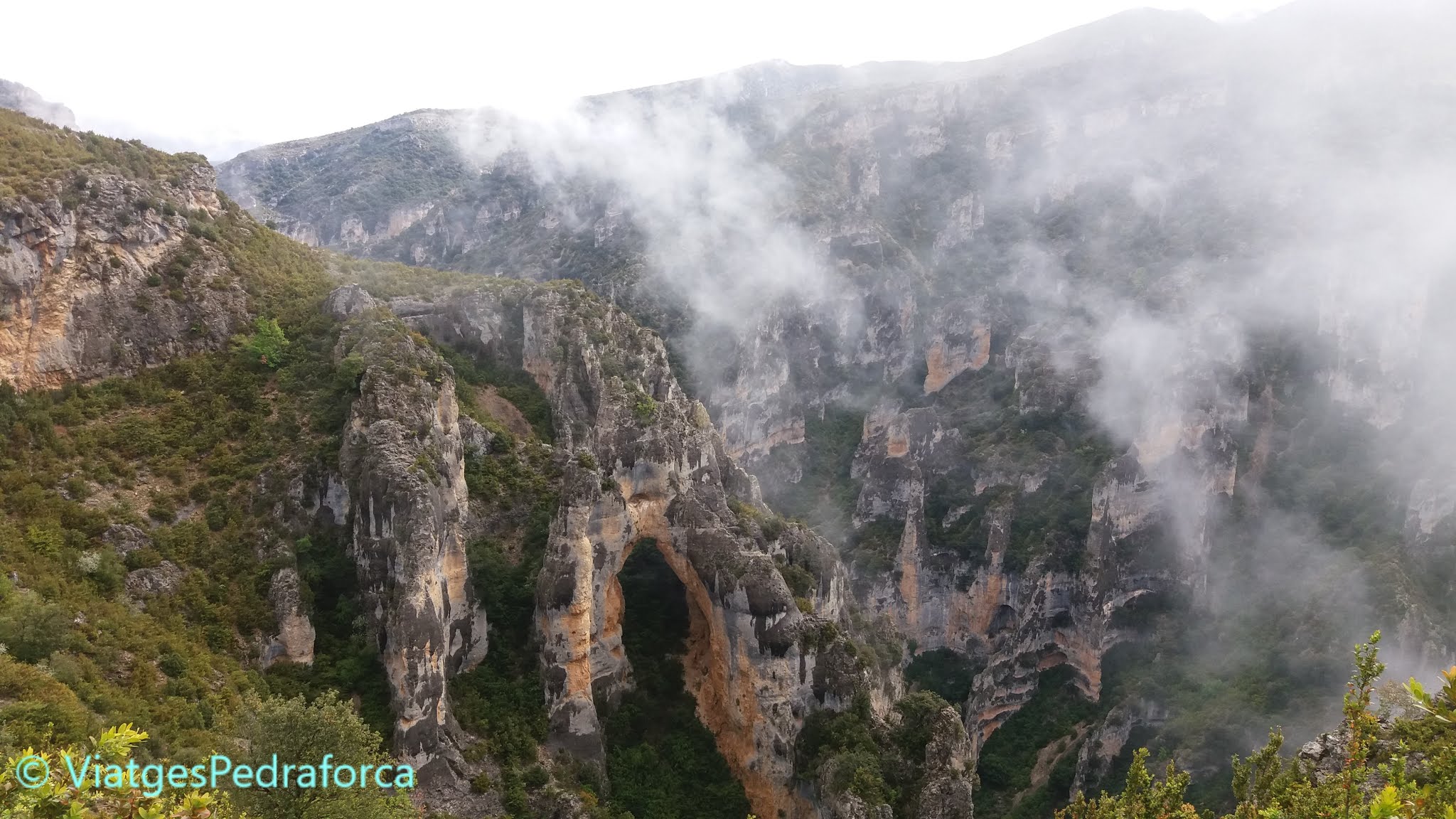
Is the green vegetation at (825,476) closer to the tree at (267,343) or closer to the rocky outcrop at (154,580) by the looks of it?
the tree at (267,343)

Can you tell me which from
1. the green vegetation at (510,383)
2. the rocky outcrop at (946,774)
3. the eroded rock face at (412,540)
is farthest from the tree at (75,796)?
the green vegetation at (510,383)

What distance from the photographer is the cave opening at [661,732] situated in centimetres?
3691

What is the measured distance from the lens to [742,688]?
38.9 m

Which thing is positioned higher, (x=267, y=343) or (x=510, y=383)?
(x=267, y=343)

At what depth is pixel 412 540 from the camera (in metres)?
33.1

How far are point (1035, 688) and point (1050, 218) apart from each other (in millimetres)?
102589

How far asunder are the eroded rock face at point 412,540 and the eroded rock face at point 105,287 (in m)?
7.40

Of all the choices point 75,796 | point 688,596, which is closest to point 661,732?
point 688,596

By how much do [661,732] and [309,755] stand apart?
64.6 ft

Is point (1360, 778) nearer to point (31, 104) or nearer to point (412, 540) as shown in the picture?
point (412, 540)

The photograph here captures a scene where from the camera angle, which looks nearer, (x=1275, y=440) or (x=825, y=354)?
(x=1275, y=440)

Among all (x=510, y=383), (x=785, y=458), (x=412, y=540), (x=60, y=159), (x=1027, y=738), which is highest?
(x=60, y=159)

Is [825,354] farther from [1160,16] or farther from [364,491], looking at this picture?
[1160,16]

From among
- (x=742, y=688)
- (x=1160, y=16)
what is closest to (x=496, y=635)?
(x=742, y=688)
